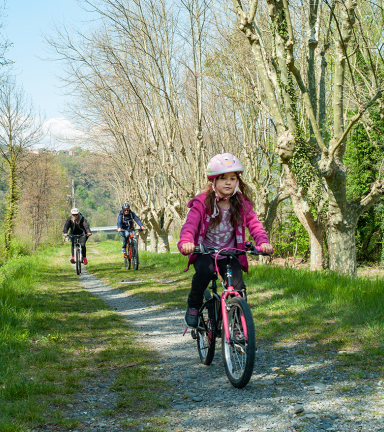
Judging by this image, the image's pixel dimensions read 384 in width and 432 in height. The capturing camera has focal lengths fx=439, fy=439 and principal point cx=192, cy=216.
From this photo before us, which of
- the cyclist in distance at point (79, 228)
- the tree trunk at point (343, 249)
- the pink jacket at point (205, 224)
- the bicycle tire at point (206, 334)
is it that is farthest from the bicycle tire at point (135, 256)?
the pink jacket at point (205, 224)

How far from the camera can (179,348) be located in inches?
199

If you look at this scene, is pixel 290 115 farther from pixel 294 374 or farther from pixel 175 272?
pixel 294 374

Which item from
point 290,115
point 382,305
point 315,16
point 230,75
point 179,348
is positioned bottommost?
point 179,348

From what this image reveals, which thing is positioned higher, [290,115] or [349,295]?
[290,115]

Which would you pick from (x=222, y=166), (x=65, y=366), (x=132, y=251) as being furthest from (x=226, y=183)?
(x=132, y=251)

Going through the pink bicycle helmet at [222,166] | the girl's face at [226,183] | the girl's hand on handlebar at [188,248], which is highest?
the pink bicycle helmet at [222,166]

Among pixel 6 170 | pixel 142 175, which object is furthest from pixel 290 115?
pixel 6 170

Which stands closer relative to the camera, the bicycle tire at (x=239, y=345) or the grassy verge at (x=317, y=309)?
the bicycle tire at (x=239, y=345)

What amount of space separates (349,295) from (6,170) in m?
26.0

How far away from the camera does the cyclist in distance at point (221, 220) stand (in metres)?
3.90

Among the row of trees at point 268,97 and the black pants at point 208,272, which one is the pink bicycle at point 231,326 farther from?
the row of trees at point 268,97

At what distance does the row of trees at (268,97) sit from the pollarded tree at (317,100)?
27 millimetres

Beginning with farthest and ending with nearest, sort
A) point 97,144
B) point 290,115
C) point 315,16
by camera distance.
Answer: point 97,144, point 290,115, point 315,16

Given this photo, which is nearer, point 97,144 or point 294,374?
point 294,374
